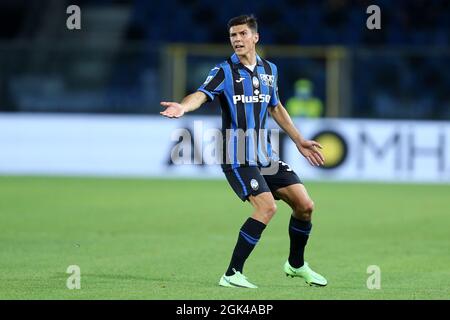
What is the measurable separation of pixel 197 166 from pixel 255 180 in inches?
548

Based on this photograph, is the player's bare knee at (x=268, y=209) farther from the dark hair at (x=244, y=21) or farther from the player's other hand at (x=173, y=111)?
the dark hair at (x=244, y=21)

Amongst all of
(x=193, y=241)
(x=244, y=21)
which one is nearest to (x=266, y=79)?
(x=244, y=21)

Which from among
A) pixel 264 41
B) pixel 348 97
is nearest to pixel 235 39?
pixel 348 97

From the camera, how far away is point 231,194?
19375 millimetres

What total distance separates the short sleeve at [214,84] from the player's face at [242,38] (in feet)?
0.81

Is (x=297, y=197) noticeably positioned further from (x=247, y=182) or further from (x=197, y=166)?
(x=197, y=166)

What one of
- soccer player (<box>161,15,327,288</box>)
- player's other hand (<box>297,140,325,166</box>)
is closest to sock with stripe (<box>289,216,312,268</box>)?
soccer player (<box>161,15,327,288</box>)

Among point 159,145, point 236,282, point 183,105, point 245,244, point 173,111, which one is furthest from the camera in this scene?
point 159,145

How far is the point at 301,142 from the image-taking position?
9484mm

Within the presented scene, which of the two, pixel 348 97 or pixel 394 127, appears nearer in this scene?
pixel 394 127

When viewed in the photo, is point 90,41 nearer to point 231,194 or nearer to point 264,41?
point 264,41

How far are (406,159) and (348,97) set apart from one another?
9.14ft

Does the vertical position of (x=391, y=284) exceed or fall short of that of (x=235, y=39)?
it falls short

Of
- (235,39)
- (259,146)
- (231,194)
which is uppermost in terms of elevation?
→ (235,39)
